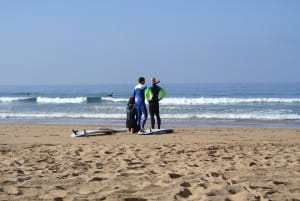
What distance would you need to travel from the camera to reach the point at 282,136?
13023mm

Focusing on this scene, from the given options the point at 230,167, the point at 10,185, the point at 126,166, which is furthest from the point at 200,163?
the point at 10,185

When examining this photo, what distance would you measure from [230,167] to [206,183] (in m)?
1.41

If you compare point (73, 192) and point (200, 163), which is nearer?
point (73, 192)

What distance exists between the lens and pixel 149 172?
624 centimetres

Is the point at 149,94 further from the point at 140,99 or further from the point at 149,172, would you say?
the point at 149,172

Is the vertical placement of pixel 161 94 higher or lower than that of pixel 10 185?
higher

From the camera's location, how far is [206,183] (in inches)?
212

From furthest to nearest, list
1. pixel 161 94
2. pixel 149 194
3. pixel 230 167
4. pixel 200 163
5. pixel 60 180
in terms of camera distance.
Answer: pixel 161 94 → pixel 200 163 → pixel 230 167 → pixel 60 180 → pixel 149 194

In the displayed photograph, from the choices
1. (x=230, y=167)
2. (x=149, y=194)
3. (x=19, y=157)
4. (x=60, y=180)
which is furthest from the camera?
(x=19, y=157)

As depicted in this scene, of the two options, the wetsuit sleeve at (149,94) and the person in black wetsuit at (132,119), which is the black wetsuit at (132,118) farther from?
the wetsuit sleeve at (149,94)

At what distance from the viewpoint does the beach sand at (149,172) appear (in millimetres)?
4883

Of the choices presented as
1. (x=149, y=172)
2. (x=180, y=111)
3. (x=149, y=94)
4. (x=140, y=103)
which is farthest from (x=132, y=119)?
(x=180, y=111)

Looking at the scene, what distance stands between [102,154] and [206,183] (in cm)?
340

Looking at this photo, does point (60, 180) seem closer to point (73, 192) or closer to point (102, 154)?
point (73, 192)
